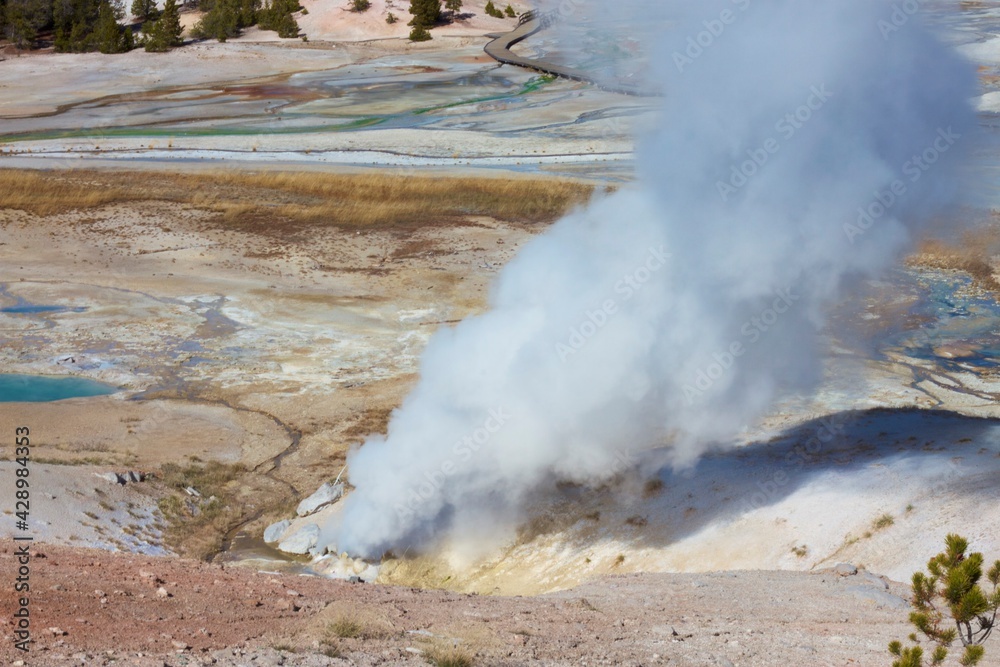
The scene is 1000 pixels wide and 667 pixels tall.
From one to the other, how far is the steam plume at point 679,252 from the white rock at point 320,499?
911mm

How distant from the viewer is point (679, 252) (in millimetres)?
14766

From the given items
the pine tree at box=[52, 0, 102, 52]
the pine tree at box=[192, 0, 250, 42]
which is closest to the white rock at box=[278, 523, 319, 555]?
the pine tree at box=[52, 0, 102, 52]

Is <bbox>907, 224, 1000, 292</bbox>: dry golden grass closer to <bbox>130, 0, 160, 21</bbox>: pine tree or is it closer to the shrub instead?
the shrub

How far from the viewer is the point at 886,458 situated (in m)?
15.0

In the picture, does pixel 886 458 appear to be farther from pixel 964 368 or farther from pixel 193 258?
pixel 193 258

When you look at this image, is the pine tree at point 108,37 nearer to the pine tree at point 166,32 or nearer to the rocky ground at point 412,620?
the pine tree at point 166,32

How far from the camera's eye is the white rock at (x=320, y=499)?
54.2ft

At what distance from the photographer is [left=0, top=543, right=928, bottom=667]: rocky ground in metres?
8.41

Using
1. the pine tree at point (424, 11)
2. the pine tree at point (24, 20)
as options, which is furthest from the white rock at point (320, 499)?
the pine tree at point (24, 20)

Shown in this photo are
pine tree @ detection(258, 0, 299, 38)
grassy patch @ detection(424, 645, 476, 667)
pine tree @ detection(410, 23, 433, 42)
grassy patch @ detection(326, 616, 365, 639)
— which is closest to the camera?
grassy patch @ detection(424, 645, 476, 667)

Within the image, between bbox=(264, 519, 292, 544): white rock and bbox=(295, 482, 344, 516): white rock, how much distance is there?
550 mm

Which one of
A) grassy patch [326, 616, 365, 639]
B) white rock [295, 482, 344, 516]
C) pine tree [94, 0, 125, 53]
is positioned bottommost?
white rock [295, 482, 344, 516]

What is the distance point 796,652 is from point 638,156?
324 inches

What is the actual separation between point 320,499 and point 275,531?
96 centimetres
